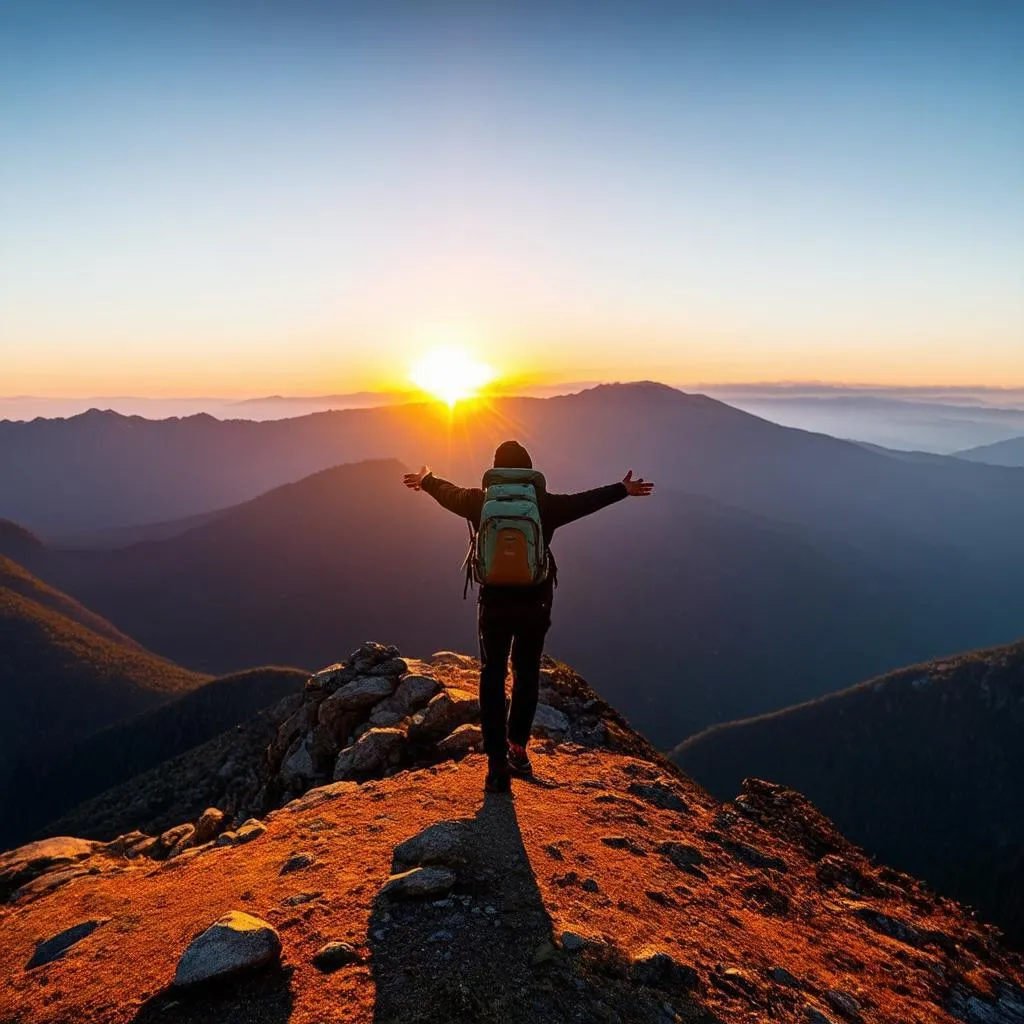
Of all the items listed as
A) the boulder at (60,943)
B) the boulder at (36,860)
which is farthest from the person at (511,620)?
the boulder at (36,860)

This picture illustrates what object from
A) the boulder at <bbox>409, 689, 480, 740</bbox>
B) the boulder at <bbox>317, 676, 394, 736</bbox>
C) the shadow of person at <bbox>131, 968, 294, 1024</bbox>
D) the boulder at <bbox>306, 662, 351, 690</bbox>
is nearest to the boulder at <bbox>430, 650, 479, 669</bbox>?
the boulder at <bbox>306, 662, 351, 690</bbox>

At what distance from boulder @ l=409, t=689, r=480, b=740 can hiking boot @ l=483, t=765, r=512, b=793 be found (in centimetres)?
303

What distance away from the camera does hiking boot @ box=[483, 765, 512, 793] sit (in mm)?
8695

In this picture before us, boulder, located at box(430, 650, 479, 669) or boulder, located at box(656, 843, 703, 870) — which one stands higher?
boulder, located at box(656, 843, 703, 870)

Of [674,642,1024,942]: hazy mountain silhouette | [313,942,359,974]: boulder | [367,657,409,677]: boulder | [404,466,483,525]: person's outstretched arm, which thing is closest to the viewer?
[313,942,359,974]: boulder

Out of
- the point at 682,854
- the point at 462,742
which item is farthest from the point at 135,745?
the point at 682,854

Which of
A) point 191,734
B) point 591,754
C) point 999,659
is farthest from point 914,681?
point 591,754

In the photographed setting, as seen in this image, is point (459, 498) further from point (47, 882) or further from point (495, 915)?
point (47, 882)

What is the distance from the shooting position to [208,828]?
1280cm

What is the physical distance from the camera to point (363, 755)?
1145 cm

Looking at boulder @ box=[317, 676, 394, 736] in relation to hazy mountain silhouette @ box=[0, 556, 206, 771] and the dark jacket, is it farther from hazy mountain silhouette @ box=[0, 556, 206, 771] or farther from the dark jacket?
hazy mountain silhouette @ box=[0, 556, 206, 771]

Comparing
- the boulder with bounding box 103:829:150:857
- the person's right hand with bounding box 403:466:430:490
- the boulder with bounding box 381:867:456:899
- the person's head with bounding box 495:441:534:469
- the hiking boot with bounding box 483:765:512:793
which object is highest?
the person's head with bounding box 495:441:534:469

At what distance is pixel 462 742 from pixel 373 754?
67.7 inches

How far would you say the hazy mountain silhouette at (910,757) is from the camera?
428 feet
